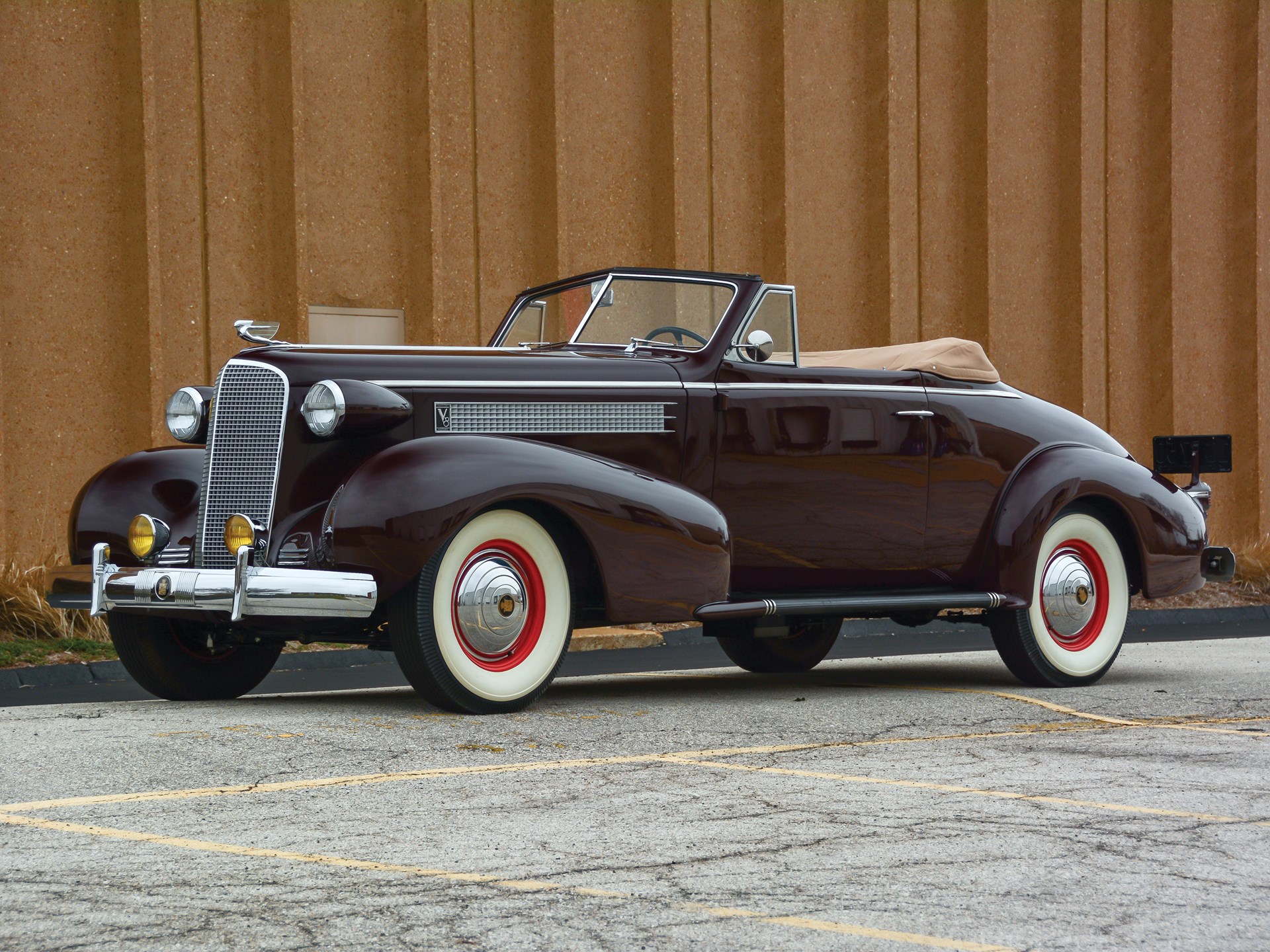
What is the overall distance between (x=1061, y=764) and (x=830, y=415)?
268 cm

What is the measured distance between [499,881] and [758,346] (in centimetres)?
427

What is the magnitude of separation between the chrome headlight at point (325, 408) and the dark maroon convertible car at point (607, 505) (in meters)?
0.01

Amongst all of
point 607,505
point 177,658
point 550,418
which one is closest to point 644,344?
point 550,418

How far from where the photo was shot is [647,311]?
7.55 m

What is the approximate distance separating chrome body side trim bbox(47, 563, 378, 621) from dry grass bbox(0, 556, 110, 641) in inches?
174

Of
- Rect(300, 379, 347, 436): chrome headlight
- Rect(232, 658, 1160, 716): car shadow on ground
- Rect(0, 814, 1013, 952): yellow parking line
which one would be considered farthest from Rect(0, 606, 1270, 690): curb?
Rect(0, 814, 1013, 952): yellow parking line

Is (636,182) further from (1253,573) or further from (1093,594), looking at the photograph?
(1093,594)

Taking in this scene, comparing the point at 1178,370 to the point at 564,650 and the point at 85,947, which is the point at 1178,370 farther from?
the point at 85,947

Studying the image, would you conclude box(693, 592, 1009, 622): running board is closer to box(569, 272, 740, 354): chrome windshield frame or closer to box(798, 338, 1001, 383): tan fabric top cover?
box(798, 338, 1001, 383): tan fabric top cover

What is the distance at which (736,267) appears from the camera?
1705 cm

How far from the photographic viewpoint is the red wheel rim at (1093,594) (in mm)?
7637

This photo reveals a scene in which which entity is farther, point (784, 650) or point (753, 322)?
point (784, 650)

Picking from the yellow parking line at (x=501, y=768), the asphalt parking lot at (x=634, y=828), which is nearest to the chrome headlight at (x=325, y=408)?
the asphalt parking lot at (x=634, y=828)

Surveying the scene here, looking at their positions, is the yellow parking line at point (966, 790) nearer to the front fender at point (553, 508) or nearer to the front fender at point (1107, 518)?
the front fender at point (553, 508)
